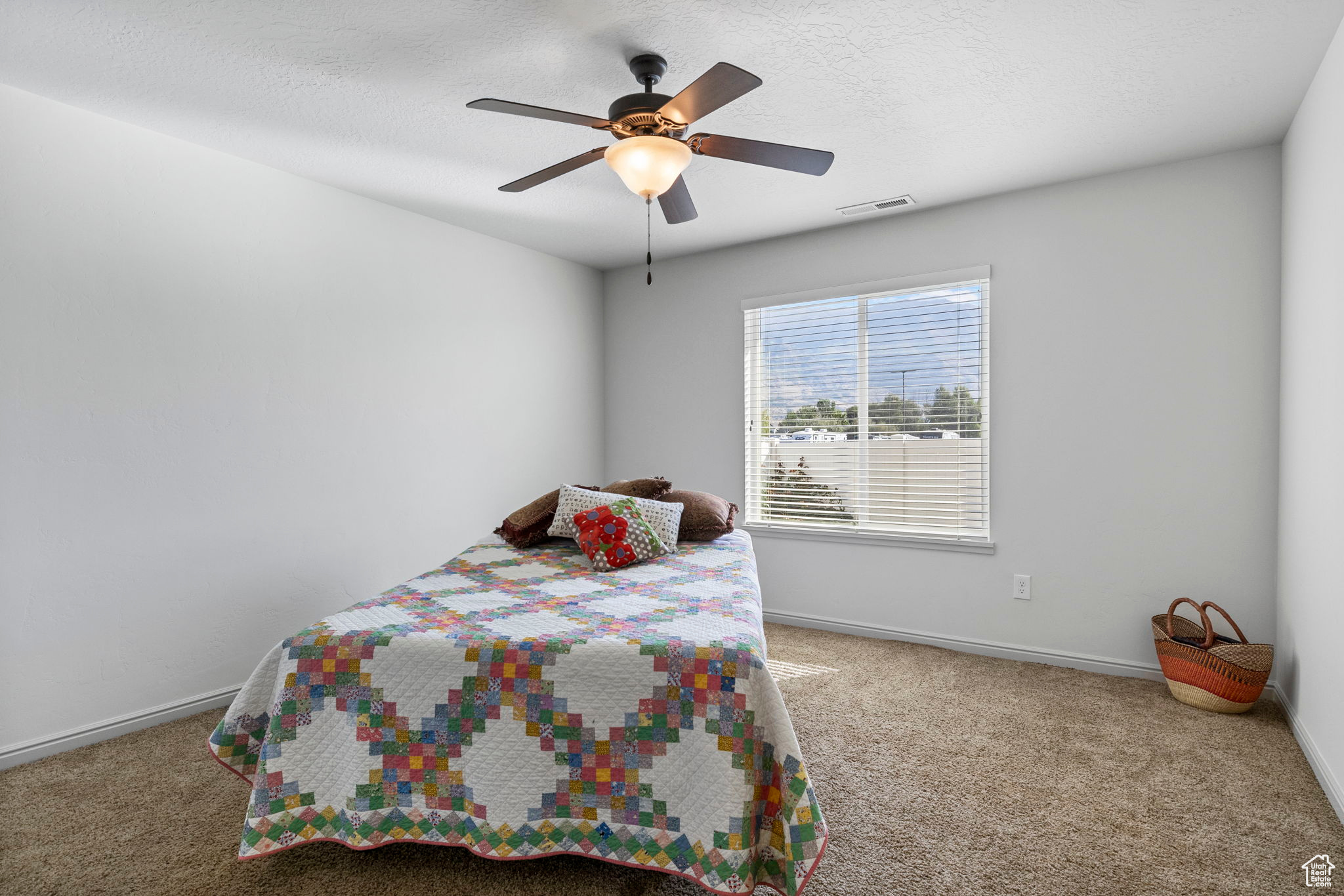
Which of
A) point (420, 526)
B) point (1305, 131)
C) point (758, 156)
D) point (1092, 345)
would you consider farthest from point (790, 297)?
point (420, 526)

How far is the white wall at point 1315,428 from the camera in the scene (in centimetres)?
204

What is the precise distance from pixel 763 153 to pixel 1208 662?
2.62 meters

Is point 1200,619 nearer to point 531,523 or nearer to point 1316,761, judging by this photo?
point 1316,761

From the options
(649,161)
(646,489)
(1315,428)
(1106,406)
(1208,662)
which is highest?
(649,161)

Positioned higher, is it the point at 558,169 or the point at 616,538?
the point at 558,169

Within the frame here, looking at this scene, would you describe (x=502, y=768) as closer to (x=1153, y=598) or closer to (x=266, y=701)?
(x=266, y=701)

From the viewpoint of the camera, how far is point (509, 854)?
62.6 inches

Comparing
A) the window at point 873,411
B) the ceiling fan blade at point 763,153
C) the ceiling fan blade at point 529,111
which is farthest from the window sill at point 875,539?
the ceiling fan blade at point 529,111

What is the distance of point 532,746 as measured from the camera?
161 centimetres

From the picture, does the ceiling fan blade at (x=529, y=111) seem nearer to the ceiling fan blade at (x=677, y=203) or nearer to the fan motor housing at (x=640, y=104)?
the fan motor housing at (x=640, y=104)

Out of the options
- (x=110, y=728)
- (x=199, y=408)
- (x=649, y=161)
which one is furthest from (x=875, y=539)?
(x=110, y=728)

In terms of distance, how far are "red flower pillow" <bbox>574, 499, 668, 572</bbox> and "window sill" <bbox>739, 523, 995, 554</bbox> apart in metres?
1.49

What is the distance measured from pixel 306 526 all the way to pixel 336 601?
16.0 inches

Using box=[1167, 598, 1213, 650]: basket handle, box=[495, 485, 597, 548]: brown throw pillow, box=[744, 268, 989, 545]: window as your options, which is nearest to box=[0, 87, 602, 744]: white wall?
box=[495, 485, 597, 548]: brown throw pillow
